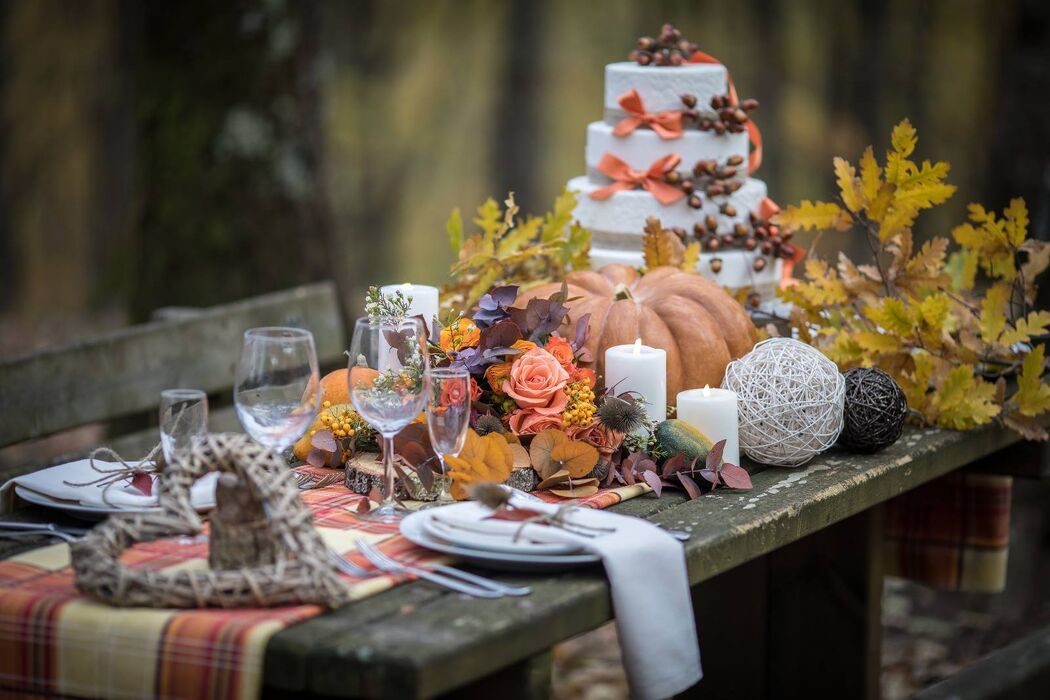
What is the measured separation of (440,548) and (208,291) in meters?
2.73

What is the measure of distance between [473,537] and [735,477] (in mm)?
500

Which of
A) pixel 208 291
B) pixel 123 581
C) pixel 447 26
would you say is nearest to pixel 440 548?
pixel 123 581

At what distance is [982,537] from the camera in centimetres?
→ 272

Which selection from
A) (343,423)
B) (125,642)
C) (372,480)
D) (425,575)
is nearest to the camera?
(125,642)

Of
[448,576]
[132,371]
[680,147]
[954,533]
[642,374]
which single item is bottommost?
[954,533]

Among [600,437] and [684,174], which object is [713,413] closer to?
[600,437]

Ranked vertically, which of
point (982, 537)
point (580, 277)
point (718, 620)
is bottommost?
point (718, 620)

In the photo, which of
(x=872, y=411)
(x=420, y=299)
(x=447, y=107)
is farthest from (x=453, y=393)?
(x=447, y=107)

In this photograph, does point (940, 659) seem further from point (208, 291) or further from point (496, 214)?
point (208, 291)

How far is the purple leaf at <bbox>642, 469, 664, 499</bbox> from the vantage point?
1.82m

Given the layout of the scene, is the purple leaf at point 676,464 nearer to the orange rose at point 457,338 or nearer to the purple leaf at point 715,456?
the purple leaf at point 715,456

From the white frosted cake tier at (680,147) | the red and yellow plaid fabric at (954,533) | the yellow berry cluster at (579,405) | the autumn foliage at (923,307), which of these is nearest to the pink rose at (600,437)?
the yellow berry cluster at (579,405)

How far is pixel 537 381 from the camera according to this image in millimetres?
1850

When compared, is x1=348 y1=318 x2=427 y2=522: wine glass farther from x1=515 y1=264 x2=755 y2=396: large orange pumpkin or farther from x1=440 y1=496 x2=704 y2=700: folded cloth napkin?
x1=515 y1=264 x2=755 y2=396: large orange pumpkin
